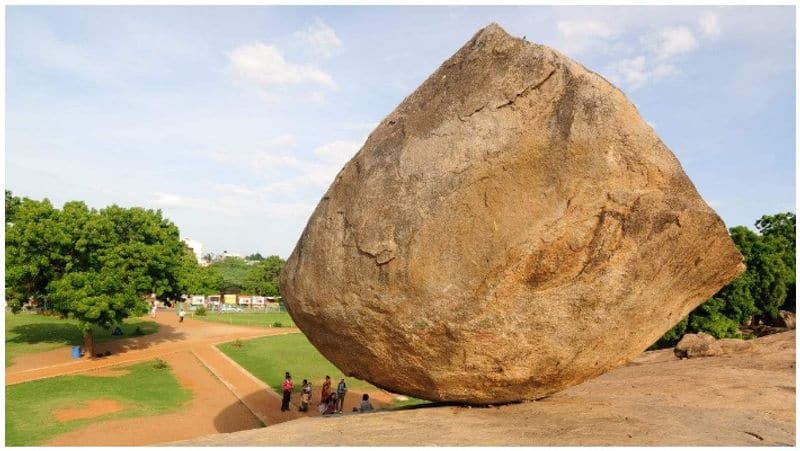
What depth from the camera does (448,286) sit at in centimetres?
743

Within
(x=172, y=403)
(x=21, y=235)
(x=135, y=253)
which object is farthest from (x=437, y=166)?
(x=21, y=235)

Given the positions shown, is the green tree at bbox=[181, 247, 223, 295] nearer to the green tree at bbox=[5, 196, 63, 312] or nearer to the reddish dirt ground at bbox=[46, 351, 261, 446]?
the green tree at bbox=[5, 196, 63, 312]

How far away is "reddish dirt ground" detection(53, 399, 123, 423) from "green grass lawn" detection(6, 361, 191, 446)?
24 cm

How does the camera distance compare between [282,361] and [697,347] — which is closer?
[697,347]

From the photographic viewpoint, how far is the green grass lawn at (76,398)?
Result: 1658 cm

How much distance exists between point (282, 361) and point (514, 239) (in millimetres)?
24255

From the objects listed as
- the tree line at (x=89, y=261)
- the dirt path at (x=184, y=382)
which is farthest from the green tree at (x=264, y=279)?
the tree line at (x=89, y=261)

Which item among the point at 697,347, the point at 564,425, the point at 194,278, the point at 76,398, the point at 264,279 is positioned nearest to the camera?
the point at 564,425

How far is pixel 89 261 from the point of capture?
27656 millimetres

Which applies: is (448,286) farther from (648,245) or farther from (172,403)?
(172,403)

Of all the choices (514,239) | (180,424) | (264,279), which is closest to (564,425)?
(514,239)

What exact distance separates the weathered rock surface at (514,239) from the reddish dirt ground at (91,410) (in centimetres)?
1442

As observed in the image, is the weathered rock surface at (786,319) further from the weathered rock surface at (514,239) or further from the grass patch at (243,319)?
the grass patch at (243,319)

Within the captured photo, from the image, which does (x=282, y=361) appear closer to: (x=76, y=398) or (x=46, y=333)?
(x=76, y=398)
